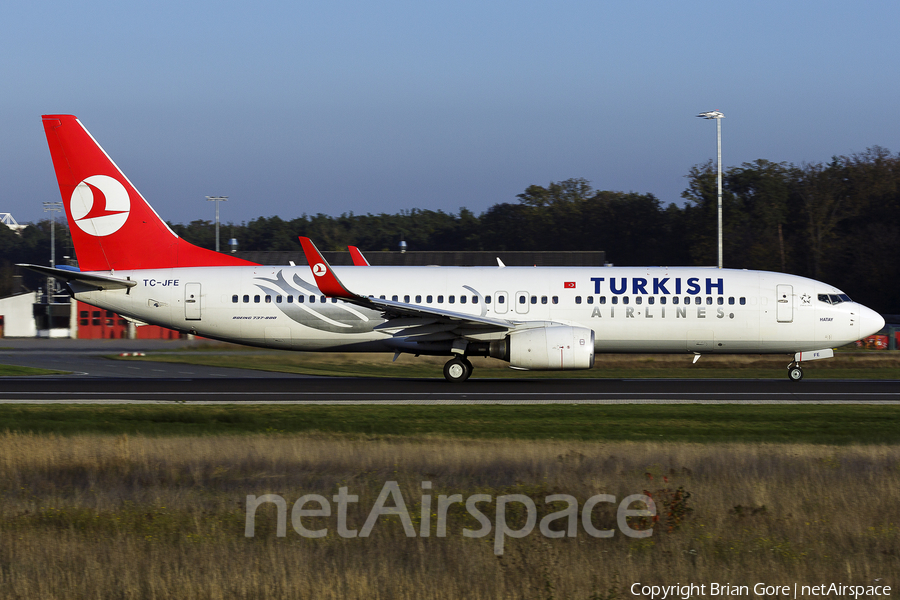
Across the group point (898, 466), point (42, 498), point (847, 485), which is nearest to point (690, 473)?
point (847, 485)

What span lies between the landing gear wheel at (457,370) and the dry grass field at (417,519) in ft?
37.2

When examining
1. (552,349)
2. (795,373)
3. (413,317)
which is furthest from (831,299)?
(413,317)

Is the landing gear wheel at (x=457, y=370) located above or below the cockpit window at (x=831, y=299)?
below

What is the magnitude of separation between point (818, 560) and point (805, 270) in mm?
68543

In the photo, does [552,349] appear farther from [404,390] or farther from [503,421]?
[503,421]

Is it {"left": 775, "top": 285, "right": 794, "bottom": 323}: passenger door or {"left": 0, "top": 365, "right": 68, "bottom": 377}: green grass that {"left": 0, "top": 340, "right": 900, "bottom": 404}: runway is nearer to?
{"left": 0, "top": 365, "right": 68, "bottom": 377}: green grass

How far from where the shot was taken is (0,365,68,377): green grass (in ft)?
95.5

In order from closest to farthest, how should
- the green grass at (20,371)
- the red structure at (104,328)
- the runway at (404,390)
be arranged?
the runway at (404,390) < the green grass at (20,371) < the red structure at (104,328)

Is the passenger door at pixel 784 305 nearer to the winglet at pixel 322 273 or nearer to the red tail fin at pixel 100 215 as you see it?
the winglet at pixel 322 273

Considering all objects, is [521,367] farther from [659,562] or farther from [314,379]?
[659,562]

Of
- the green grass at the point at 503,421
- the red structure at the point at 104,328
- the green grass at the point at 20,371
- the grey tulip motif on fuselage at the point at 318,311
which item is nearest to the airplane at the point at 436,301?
the grey tulip motif on fuselage at the point at 318,311

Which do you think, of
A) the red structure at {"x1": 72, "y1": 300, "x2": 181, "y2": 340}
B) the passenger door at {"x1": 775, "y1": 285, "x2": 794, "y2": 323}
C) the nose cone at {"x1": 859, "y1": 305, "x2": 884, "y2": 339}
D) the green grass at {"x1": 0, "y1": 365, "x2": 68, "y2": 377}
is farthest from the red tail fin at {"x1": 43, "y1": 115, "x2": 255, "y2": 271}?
the red structure at {"x1": 72, "y1": 300, "x2": 181, "y2": 340}

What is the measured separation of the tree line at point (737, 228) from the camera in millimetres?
67688

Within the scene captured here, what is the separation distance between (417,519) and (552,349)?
1500 cm
